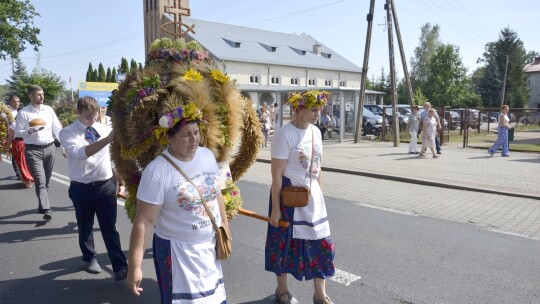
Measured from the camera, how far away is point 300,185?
12.3 feet

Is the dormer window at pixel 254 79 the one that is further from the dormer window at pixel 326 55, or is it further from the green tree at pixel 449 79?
the green tree at pixel 449 79

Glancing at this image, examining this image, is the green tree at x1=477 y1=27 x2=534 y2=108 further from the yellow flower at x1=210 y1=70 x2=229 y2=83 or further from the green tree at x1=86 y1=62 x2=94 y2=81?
the yellow flower at x1=210 y1=70 x2=229 y2=83

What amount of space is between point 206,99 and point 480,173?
9.79 meters

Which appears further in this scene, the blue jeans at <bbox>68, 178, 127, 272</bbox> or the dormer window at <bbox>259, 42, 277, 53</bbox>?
the dormer window at <bbox>259, 42, 277, 53</bbox>

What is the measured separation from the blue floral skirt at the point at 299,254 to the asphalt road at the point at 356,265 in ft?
1.61

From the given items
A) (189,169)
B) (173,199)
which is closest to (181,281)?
(173,199)

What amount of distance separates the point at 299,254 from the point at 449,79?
57.1m

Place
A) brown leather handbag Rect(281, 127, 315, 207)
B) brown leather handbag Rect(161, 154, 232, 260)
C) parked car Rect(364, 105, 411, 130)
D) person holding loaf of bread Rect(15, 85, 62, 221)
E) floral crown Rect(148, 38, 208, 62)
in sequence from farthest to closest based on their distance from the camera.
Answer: parked car Rect(364, 105, 411, 130) < person holding loaf of bread Rect(15, 85, 62, 221) < floral crown Rect(148, 38, 208, 62) < brown leather handbag Rect(281, 127, 315, 207) < brown leather handbag Rect(161, 154, 232, 260)

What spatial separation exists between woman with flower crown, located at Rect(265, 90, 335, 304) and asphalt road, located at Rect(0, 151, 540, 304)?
522 millimetres

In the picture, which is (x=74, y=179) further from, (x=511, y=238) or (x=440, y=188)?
(x=440, y=188)

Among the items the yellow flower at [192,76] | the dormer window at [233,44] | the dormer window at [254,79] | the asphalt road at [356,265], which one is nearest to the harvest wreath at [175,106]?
the yellow flower at [192,76]

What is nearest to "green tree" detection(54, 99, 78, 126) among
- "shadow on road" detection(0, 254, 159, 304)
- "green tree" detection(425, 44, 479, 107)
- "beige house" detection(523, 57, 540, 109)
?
"shadow on road" detection(0, 254, 159, 304)

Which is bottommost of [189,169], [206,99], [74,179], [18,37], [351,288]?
[351,288]

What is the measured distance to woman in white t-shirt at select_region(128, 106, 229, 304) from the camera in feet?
8.48
